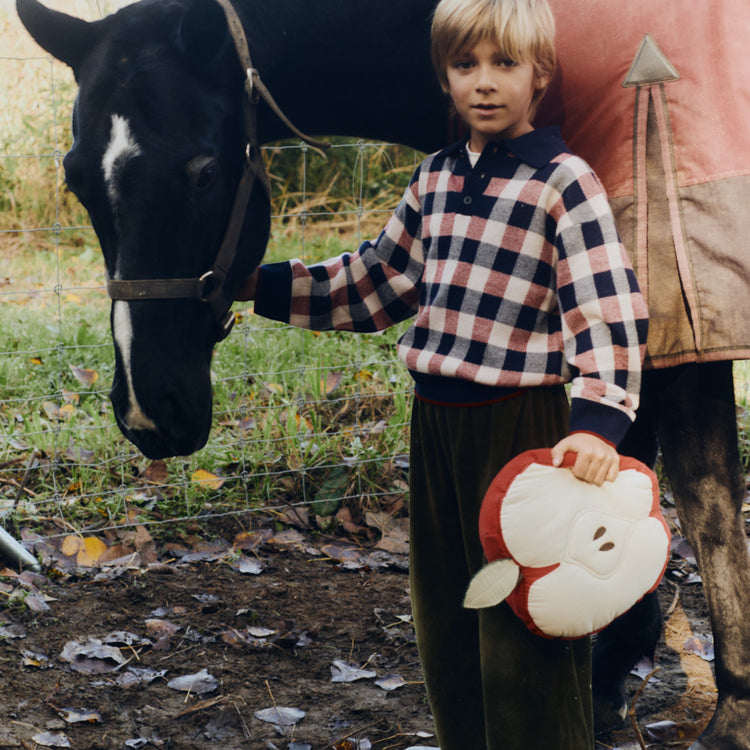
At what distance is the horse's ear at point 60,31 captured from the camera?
1.77 metres

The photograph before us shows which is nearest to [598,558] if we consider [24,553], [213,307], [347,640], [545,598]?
[545,598]

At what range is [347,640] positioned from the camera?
8.71 ft

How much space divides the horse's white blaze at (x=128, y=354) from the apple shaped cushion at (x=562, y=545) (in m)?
0.65

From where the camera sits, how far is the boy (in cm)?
149

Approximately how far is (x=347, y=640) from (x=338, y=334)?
2.14m

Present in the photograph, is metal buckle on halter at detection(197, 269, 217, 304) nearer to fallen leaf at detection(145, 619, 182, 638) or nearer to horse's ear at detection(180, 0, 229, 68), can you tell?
horse's ear at detection(180, 0, 229, 68)

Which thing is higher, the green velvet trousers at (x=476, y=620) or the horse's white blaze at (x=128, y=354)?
the horse's white blaze at (x=128, y=354)

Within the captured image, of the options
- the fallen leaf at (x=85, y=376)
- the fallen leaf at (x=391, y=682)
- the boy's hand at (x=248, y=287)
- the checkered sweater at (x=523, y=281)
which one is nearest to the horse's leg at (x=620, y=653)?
the fallen leaf at (x=391, y=682)

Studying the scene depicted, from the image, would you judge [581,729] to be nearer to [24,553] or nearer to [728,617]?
[728,617]

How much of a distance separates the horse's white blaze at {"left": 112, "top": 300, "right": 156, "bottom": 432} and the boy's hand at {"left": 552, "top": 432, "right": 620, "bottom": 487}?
0.76 meters

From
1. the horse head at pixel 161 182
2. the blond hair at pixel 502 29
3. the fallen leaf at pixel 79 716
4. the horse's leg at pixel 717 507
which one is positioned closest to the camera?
the blond hair at pixel 502 29

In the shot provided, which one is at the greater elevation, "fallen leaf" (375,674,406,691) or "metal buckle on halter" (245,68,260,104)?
"metal buckle on halter" (245,68,260,104)

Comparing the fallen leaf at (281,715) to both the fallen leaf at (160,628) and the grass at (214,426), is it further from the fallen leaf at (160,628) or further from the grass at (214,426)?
the grass at (214,426)

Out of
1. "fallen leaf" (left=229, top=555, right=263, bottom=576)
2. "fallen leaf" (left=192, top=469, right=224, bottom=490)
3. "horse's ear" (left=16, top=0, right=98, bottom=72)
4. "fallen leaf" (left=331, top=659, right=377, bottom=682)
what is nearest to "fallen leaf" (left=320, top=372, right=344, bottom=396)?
"fallen leaf" (left=192, top=469, right=224, bottom=490)
